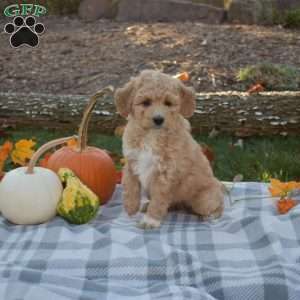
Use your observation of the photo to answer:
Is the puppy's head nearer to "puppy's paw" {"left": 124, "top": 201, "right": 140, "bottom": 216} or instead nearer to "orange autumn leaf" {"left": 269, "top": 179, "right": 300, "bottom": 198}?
"puppy's paw" {"left": 124, "top": 201, "right": 140, "bottom": 216}

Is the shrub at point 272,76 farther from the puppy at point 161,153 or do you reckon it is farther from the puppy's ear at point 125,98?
the puppy's ear at point 125,98

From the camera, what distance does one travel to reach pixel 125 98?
3258mm

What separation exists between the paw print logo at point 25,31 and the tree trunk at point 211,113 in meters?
1.55

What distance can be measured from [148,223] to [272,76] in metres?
3.57

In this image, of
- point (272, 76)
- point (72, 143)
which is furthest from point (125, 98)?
point (272, 76)

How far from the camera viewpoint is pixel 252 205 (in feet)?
11.9

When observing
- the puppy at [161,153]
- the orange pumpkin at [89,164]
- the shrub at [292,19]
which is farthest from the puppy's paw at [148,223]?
the shrub at [292,19]

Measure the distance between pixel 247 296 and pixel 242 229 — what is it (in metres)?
0.75

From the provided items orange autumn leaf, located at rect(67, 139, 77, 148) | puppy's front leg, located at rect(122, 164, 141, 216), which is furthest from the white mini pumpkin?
orange autumn leaf, located at rect(67, 139, 77, 148)

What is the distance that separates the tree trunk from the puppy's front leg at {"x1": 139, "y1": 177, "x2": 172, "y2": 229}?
2048 millimetres

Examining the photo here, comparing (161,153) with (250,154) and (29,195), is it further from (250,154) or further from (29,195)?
(250,154)

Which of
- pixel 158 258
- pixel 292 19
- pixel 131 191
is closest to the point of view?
pixel 158 258

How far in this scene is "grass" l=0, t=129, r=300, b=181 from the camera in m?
4.68

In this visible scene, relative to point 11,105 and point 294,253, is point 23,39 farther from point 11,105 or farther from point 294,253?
point 294,253
